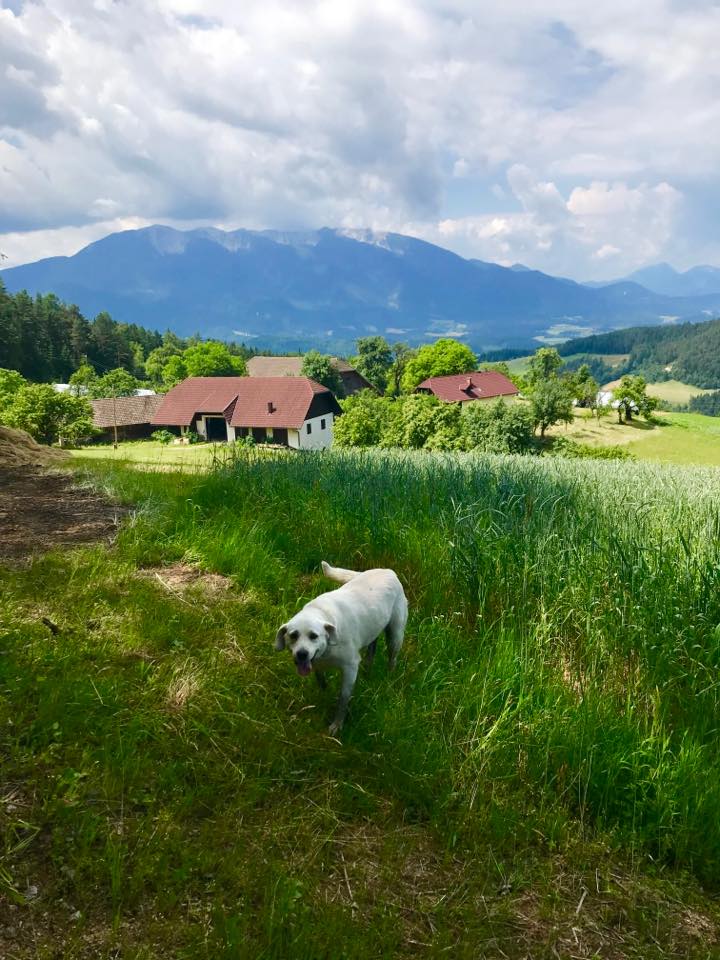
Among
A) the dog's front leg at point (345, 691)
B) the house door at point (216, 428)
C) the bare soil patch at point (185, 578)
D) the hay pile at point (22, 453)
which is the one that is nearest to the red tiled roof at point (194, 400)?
the house door at point (216, 428)

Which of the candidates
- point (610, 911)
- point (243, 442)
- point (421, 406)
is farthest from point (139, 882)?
point (421, 406)

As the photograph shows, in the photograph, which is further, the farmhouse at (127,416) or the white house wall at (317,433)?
the farmhouse at (127,416)

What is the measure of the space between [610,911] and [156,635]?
3.36 m

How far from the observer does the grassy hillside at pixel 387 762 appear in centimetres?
261

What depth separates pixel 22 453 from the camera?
475 inches

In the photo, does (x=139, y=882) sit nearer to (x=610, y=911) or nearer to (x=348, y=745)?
(x=348, y=745)

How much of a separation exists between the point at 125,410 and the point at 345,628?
94315 mm

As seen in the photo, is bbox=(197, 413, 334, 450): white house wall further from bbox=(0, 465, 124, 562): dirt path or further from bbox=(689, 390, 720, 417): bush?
bbox=(689, 390, 720, 417): bush

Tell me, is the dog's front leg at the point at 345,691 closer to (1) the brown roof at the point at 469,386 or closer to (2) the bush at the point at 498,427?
(2) the bush at the point at 498,427

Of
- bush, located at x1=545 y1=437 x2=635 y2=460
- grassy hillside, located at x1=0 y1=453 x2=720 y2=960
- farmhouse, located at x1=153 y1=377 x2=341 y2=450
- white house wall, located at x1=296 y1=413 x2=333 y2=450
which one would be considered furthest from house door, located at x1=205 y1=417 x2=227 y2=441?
grassy hillside, located at x1=0 y1=453 x2=720 y2=960

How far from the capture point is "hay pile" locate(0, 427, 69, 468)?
11148 mm

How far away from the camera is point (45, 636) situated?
438 cm

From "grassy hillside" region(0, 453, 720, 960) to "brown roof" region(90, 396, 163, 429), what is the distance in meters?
88.5

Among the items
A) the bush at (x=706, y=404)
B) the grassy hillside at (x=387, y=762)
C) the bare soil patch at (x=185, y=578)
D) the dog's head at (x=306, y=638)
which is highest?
the dog's head at (x=306, y=638)
